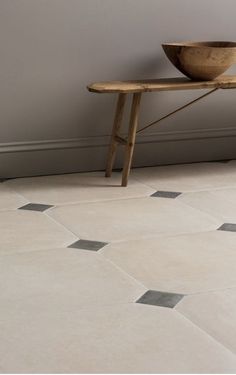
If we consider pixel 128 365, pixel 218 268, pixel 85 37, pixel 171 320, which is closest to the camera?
pixel 128 365

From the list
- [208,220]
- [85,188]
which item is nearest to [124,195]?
[85,188]

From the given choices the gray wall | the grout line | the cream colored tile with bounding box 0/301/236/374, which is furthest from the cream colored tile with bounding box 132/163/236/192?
the cream colored tile with bounding box 0/301/236/374

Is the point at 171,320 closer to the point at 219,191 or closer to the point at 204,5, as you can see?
the point at 219,191

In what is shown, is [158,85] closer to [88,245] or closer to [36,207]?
[36,207]

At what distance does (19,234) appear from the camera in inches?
123

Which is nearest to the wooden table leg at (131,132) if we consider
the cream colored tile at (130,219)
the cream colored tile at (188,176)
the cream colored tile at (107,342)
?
the cream colored tile at (188,176)

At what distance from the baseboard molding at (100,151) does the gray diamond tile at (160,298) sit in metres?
1.73

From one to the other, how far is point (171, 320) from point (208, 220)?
43.1 inches

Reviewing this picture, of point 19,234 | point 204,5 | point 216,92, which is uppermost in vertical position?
point 204,5

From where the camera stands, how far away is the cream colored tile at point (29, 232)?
299cm

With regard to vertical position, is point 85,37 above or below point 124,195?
above

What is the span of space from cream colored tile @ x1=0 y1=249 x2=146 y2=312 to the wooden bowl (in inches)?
55.3

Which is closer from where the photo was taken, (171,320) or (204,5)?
(171,320)

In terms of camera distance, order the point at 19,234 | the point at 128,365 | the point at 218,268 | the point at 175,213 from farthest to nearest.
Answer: the point at 175,213, the point at 19,234, the point at 218,268, the point at 128,365
